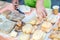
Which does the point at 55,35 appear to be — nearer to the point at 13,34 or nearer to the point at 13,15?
the point at 13,34

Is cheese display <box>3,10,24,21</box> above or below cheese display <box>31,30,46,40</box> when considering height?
above

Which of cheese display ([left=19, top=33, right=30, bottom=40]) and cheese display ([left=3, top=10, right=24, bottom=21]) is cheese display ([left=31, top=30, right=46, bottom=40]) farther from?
cheese display ([left=3, top=10, right=24, bottom=21])

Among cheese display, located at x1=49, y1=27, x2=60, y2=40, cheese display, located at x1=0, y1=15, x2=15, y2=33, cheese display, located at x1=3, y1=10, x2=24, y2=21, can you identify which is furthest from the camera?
cheese display, located at x1=3, y1=10, x2=24, y2=21

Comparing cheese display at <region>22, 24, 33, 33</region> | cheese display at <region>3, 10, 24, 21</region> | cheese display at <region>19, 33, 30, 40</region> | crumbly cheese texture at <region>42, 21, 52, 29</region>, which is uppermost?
cheese display at <region>3, 10, 24, 21</region>

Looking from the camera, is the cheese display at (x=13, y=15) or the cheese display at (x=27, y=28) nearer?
the cheese display at (x=27, y=28)

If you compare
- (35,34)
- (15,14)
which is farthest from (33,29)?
(15,14)

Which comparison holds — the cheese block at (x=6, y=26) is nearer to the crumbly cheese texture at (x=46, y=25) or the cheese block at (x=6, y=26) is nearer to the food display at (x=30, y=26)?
the food display at (x=30, y=26)

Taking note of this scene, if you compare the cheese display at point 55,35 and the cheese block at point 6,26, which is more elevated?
the cheese block at point 6,26

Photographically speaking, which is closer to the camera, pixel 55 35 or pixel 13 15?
pixel 55 35

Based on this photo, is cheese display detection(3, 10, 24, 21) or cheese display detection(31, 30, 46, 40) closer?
cheese display detection(31, 30, 46, 40)

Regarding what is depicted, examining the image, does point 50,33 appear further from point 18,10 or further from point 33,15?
point 18,10

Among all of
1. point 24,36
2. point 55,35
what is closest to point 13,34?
point 24,36

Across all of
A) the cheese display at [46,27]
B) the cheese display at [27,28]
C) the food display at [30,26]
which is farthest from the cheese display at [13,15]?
the cheese display at [46,27]

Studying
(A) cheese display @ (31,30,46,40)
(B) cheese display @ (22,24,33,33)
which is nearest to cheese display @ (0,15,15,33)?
(B) cheese display @ (22,24,33,33)
